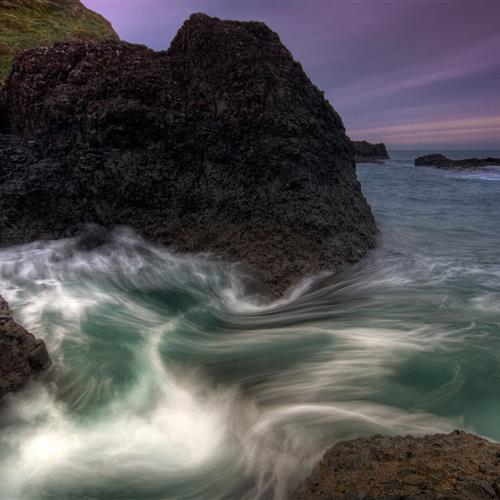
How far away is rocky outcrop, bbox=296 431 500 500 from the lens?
5.40ft

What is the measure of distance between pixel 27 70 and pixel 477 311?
7.43 metres

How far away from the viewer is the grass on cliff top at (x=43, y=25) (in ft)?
30.5

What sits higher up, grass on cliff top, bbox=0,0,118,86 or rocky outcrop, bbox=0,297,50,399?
grass on cliff top, bbox=0,0,118,86

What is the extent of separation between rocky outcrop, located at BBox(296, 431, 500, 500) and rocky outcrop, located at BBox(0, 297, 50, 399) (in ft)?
7.09

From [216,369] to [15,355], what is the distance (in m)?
1.60

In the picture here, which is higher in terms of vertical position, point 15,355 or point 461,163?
point 461,163

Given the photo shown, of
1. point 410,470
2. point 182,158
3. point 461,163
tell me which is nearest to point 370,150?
point 461,163

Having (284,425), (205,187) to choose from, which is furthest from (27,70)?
(284,425)

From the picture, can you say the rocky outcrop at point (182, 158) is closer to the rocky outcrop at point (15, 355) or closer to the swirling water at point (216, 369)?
the swirling water at point (216, 369)

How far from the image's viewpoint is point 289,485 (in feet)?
7.80

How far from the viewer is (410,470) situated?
1.77 meters

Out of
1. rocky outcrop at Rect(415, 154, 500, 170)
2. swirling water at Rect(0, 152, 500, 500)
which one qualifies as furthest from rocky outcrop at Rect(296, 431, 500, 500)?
rocky outcrop at Rect(415, 154, 500, 170)

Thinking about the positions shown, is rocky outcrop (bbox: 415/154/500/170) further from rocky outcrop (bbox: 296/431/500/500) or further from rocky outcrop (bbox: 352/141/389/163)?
rocky outcrop (bbox: 296/431/500/500)

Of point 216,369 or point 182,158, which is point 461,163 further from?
point 216,369
